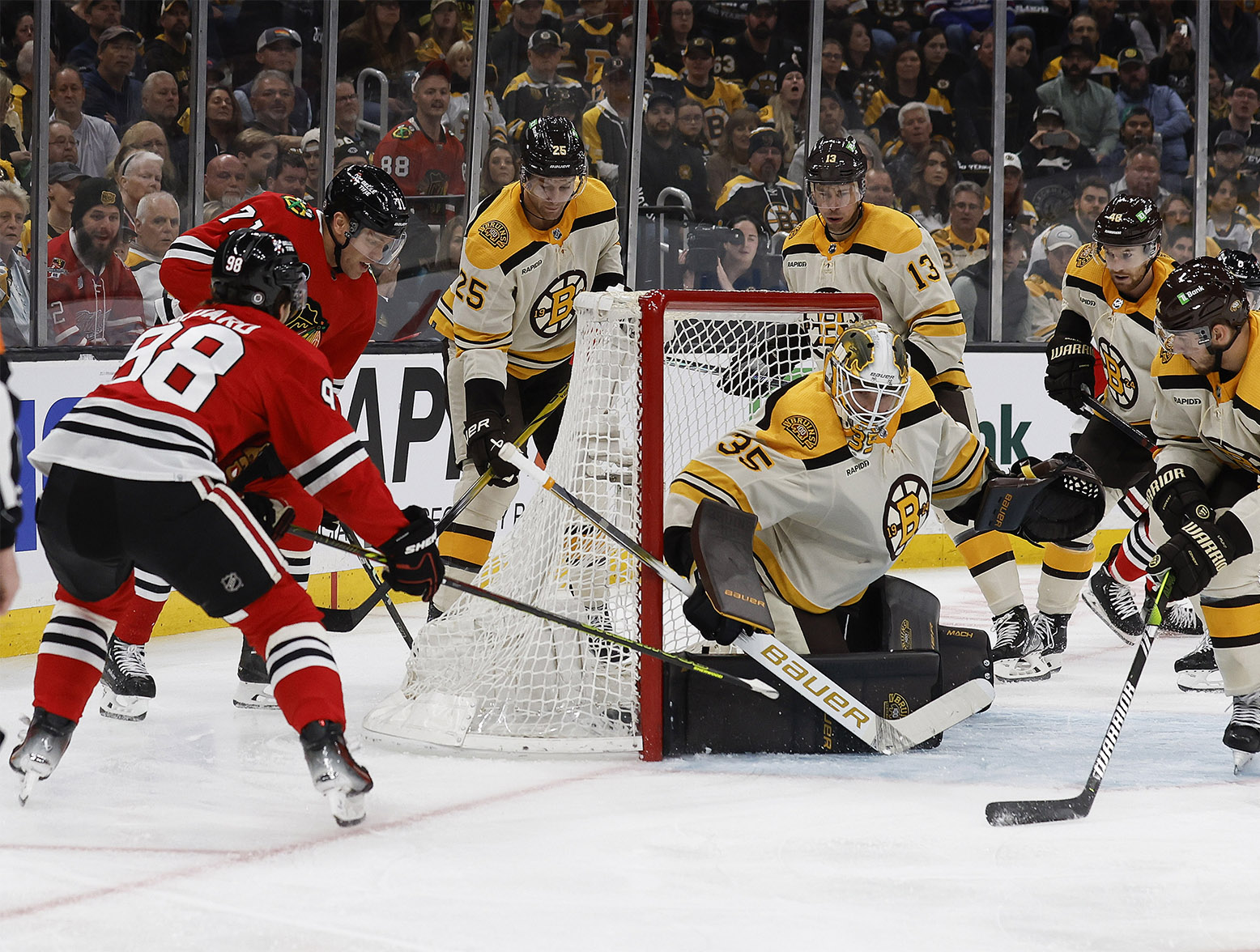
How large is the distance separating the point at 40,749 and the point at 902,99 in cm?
500

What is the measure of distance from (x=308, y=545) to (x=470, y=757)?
748mm

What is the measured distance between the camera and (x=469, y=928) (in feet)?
6.24

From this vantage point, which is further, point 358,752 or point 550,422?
point 550,422

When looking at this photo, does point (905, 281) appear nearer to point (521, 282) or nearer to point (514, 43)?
point (521, 282)

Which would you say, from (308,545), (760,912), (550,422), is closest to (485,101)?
(550,422)

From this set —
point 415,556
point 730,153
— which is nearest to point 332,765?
point 415,556

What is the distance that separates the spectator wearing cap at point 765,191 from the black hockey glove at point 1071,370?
2323 millimetres

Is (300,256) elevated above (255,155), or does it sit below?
below

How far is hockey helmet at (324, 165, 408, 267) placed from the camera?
2908 mm

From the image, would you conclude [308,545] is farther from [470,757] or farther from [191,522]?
[191,522]

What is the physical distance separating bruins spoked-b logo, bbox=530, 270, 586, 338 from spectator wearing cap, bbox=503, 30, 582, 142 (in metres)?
2.06

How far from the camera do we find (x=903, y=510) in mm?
2852

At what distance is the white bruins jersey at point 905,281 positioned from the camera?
142 inches

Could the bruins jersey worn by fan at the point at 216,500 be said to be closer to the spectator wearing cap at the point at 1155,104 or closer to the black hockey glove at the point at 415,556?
the black hockey glove at the point at 415,556
